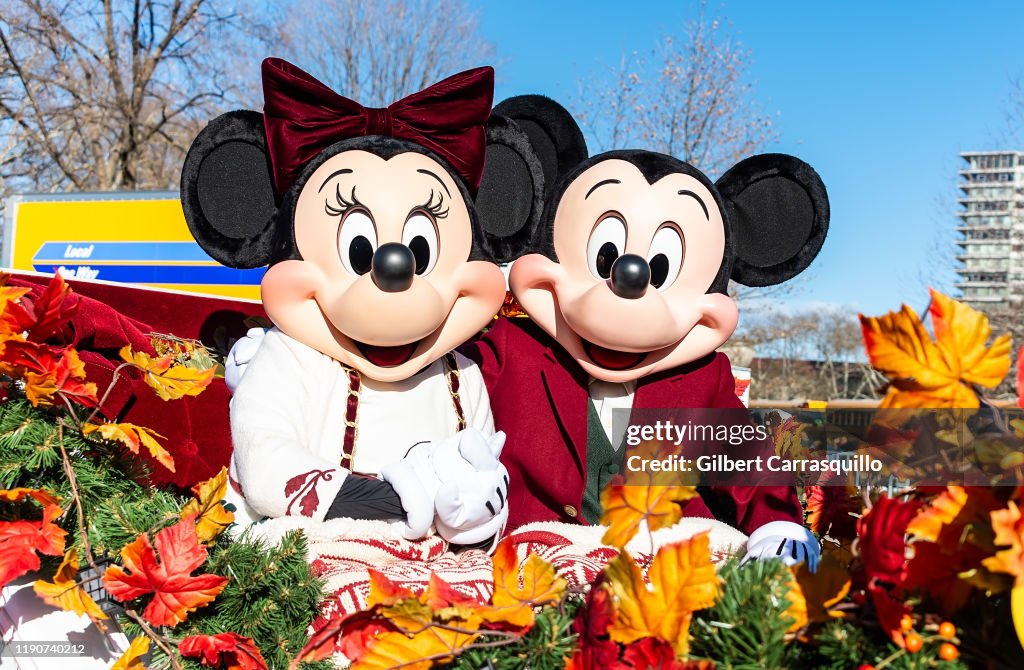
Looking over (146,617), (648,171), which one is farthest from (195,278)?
(146,617)

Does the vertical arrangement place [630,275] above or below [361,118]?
below

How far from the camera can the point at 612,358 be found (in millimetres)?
2016

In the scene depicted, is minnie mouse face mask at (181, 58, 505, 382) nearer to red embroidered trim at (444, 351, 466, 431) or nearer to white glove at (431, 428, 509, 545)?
red embroidered trim at (444, 351, 466, 431)

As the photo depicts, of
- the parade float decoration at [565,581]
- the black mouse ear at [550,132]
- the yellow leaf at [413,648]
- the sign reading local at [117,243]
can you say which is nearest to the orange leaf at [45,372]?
the parade float decoration at [565,581]

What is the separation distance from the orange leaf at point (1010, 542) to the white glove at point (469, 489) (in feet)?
3.59

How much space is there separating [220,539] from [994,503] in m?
1.02

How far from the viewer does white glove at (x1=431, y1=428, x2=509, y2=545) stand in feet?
5.56

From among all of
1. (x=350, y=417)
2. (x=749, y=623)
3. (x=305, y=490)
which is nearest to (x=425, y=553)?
(x=305, y=490)

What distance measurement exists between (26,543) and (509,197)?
4.38 feet

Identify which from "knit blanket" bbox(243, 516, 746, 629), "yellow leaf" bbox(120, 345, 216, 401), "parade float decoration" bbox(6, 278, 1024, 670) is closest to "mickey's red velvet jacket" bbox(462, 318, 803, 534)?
"knit blanket" bbox(243, 516, 746, 629)

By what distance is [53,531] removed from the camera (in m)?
1.22

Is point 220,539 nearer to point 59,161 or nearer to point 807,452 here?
point 807,452

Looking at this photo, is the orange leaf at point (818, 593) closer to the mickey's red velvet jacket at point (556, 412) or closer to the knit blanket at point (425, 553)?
the knit blanket at point (425, 553)

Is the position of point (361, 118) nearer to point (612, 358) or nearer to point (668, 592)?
point (612, 358)
